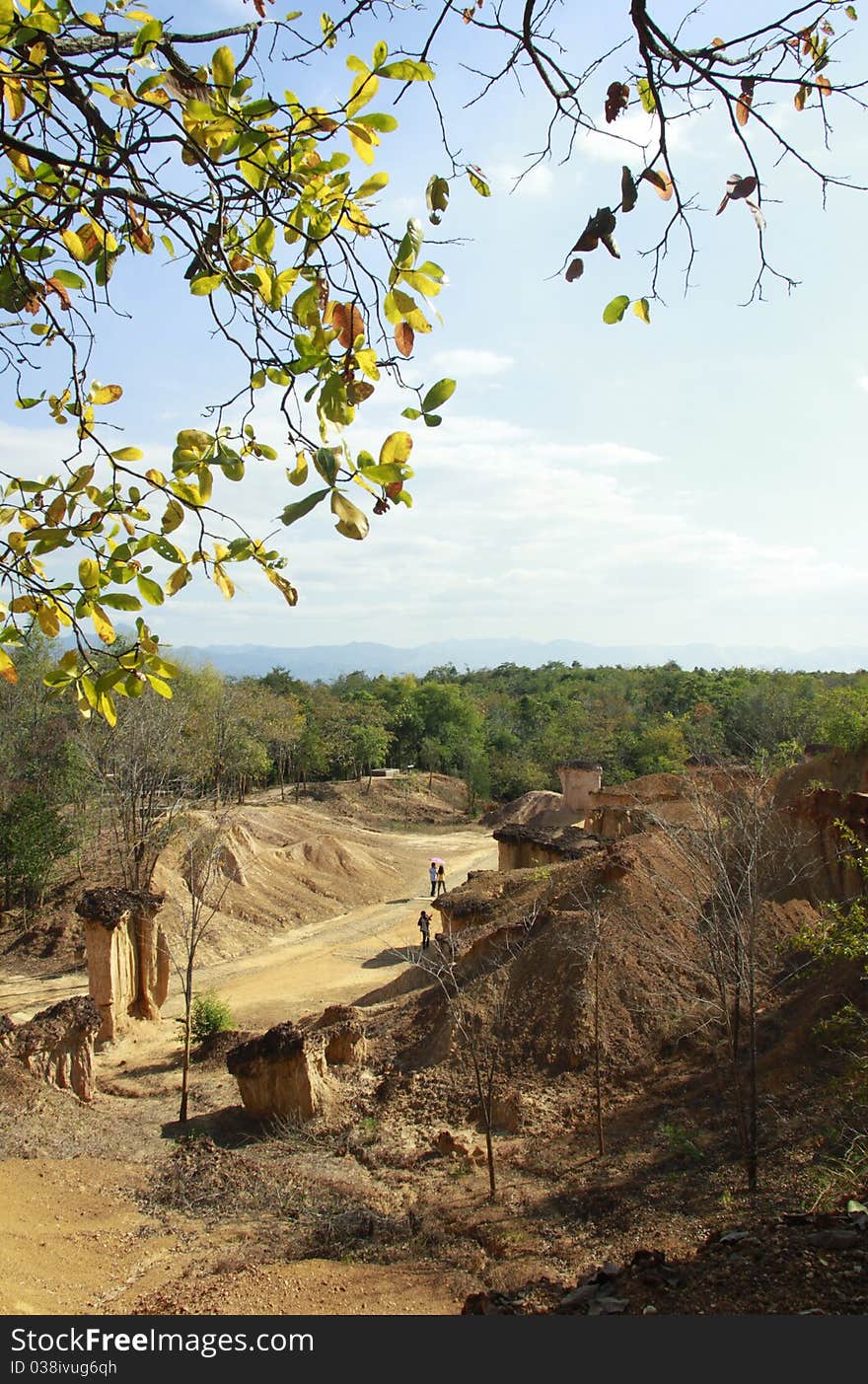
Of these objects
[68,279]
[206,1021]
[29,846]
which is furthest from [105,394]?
[29,846]

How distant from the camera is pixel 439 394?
188cm

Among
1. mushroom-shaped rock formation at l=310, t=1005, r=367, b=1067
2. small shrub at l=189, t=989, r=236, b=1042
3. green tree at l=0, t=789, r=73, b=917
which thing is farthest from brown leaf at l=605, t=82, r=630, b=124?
green tree at l=0, t=789, r=73, b=917

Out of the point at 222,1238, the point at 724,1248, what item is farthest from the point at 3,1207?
the point at 724,1248

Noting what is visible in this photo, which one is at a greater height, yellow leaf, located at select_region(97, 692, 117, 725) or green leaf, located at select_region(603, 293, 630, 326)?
green leaf, located at select_region(603, 293, 630, 326)

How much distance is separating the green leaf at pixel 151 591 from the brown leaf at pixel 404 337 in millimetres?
937

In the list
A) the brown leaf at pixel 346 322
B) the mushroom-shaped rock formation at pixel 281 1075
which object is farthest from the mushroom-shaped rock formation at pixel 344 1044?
the brown leaf at pixel 346 322

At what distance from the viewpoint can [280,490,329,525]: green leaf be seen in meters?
1.67

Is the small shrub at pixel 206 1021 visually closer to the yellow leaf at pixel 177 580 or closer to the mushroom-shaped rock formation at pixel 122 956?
the mushroom-shaped rock formation at pixel 122 956

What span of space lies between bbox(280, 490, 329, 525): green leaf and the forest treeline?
10038 mm

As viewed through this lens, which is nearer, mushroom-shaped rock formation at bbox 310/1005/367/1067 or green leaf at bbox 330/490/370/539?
green leaf at bbox 330/490/370/539

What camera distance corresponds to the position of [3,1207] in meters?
7.59

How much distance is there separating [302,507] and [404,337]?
82 centimetres

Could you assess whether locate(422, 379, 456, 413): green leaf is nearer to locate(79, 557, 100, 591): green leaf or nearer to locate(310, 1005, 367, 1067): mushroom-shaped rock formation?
locate(79, 557, 100, 591): green leaf

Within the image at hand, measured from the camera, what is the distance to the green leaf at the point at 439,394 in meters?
1.87
